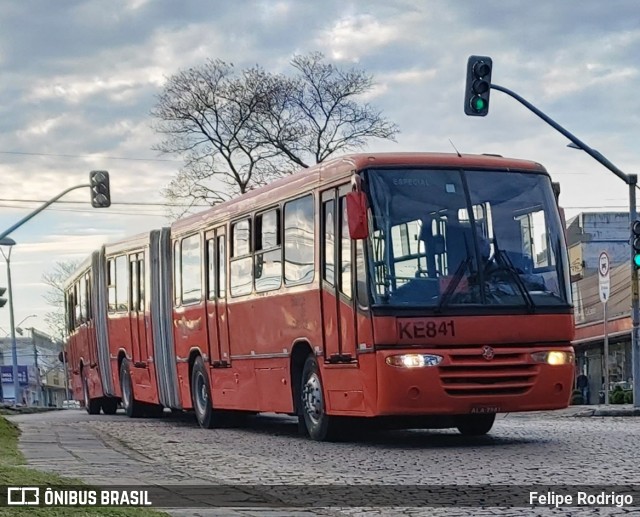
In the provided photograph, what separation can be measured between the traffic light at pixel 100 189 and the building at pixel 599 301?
1472cm

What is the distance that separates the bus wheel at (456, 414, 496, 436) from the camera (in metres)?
15.4

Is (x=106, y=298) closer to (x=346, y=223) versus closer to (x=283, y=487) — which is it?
(x=346, y=223)

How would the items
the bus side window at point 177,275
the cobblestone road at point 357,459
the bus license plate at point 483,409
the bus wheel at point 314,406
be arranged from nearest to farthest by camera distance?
1. the cobblestone road at point 357,459
2. the bus license plate at point 483,409
3. the bus wheel at point 314,406
4. the bus side window at point 177,275

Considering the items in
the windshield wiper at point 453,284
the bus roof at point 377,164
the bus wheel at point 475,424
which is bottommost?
the bus wheel at point 475,424

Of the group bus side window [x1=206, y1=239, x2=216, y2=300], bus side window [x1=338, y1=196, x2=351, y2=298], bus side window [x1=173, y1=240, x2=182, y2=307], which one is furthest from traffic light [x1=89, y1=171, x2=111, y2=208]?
bus side window [x1=338, y1=196, x2=351, y2=298]

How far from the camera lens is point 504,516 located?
26.0 ft

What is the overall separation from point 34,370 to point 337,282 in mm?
118133

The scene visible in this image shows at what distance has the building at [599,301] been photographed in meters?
46.2

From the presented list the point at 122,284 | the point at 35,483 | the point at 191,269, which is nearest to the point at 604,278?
the point at 191,269

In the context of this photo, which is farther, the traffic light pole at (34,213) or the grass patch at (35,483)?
the traffic light pole at (34,213)

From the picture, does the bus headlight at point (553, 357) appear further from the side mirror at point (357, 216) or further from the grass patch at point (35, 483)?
the grass patch at point (35, 483)

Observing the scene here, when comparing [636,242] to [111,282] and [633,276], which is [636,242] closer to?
[633,276]

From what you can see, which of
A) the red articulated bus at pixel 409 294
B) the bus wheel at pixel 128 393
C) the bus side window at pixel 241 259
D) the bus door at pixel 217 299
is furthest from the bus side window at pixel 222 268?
the bus wheel at pixel 128 393

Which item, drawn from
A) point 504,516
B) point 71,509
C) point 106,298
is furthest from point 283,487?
point 106,298
